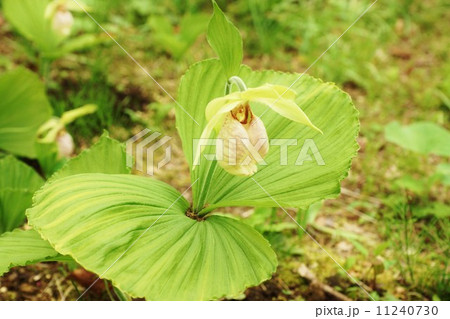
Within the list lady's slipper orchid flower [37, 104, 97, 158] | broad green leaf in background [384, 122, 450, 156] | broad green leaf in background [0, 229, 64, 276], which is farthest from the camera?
broad green leaf in background [384, 122, 450, 156]

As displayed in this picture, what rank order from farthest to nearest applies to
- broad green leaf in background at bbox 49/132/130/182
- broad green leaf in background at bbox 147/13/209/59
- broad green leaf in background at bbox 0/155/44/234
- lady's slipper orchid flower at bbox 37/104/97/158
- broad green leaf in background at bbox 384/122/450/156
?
broad green leaf in background at bbox 147/13/209/59 < broad green leaf in background at bbox 384/122/450/156 < lady's slipper orchid flower at bbox 37/104/97/158 < broad green leaf in background at bbox 0/155/44/234 < broad green leaf in background at bbox 49/132/130/182

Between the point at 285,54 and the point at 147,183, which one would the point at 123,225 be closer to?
the point at 147,183

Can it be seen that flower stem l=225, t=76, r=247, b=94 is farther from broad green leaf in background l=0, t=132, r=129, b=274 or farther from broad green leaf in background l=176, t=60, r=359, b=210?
broad green leaf in background l=0, t=132, r=129, b=274

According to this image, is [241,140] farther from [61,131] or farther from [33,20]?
[33,20]

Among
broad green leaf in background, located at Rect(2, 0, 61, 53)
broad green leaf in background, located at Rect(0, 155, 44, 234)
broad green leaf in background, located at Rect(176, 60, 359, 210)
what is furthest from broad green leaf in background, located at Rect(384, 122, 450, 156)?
broad green leaf in background, located at Rect(2, 0, 61, 53)

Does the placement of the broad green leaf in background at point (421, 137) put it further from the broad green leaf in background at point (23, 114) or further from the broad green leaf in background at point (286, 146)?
the broad green leaf in background at point (23, 114)

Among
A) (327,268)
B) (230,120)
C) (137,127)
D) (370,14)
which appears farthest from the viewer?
(370,14)

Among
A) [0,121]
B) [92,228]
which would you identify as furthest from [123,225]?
[0,121]
